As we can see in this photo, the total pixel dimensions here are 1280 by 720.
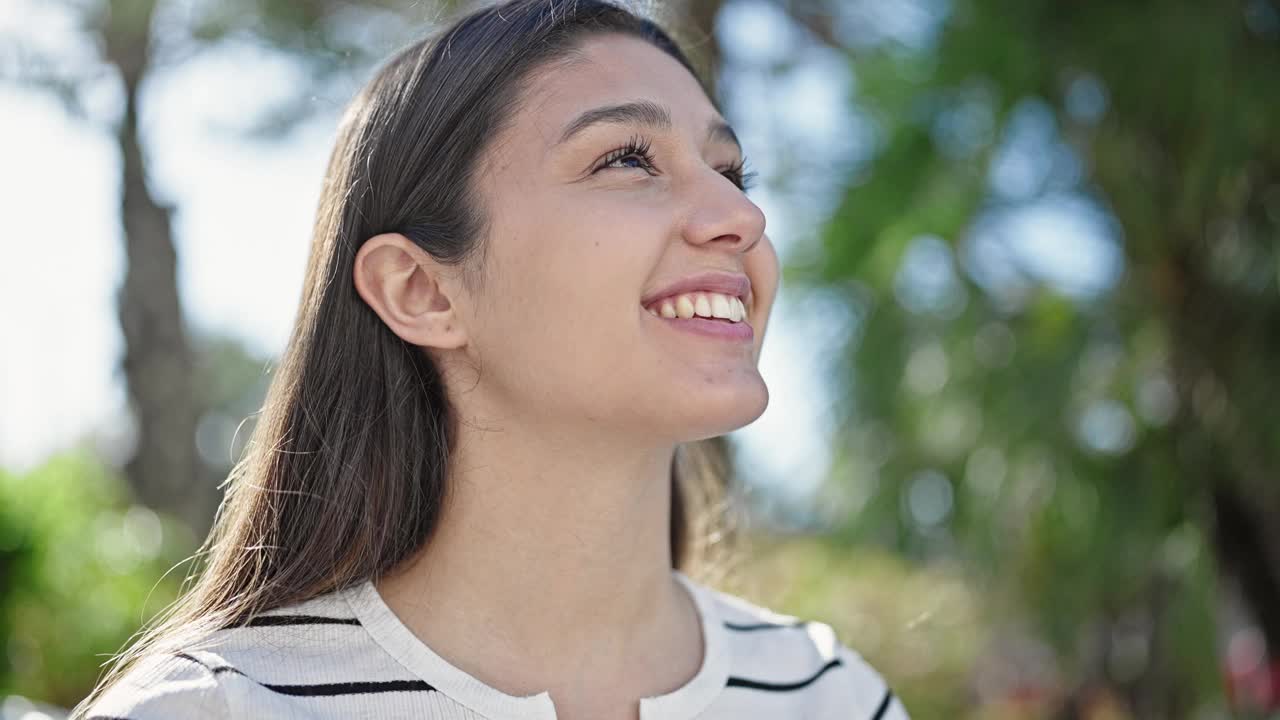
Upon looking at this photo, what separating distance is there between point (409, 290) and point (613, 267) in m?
0.31

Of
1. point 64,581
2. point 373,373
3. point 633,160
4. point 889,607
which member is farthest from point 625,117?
point 889,607

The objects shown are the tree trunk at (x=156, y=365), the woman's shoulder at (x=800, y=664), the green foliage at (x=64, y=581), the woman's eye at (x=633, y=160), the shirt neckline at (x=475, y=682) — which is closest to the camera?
the shirt neckline at (x=475, y=682)

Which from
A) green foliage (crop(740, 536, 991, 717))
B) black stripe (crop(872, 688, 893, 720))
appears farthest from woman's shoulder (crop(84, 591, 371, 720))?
green foliage (crop(740, 536, 991, 717))

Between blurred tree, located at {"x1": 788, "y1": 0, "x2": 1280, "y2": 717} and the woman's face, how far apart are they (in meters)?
1.88

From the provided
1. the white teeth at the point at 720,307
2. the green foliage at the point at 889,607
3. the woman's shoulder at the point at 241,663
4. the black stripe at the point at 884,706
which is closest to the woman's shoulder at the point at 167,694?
the woman's shoulder at the point at 241,663

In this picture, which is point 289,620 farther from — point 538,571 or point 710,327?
point 710,327

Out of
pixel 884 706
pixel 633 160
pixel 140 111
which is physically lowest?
pixel 884 706

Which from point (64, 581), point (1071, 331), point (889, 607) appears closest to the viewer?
point (1071, 331)

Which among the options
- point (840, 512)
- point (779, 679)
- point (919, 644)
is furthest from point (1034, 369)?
point (919, 644)

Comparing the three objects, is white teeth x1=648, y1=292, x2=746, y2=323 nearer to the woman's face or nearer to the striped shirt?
the woman's face

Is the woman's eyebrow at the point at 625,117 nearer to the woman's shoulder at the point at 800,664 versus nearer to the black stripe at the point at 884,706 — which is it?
the woman's shoulder at the point at 800,664

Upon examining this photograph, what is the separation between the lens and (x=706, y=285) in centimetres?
141

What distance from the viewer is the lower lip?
139cm

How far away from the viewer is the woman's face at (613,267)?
138 cm
